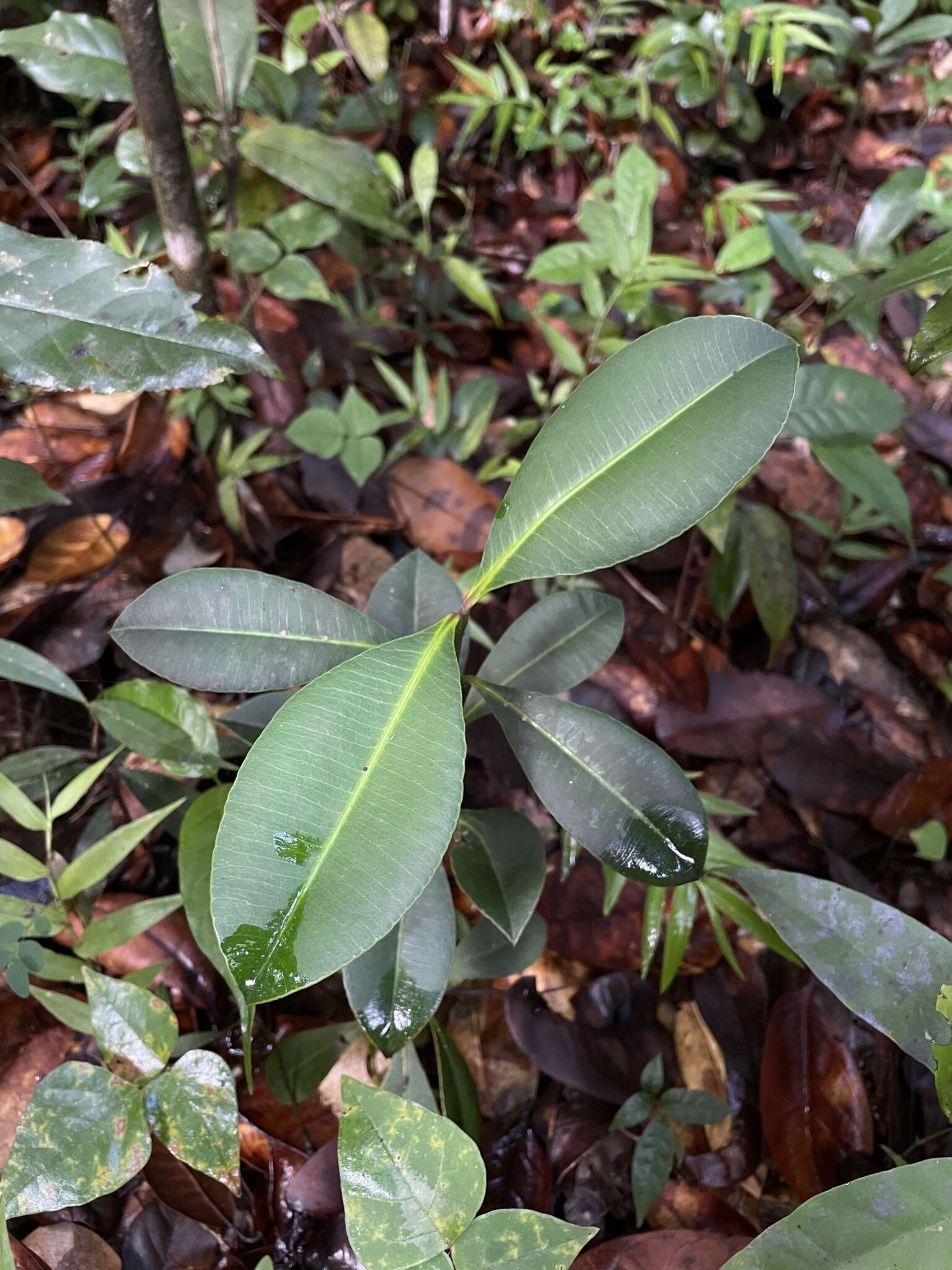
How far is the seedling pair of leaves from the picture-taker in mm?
593

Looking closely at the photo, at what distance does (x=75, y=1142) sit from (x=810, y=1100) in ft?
2.43

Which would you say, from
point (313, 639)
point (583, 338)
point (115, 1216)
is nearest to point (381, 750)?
point (313, 639)

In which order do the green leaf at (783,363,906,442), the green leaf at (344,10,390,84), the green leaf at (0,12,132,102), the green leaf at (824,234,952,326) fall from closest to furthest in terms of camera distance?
the green leaf at (824,234,952,326) < the green leaf at (783,363,906,442) < the green leaf at (0,12,132,102) < the green leaf at (344,10,390,84)

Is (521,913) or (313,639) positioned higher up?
(313,639)

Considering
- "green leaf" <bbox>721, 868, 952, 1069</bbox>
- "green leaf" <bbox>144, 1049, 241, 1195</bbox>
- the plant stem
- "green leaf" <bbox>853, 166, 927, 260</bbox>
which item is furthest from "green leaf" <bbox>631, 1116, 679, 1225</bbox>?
"green leaf" <bbox>853, 166, 927, 260</bbox>

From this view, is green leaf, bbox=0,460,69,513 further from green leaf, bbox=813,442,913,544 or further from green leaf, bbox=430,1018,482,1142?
green leaf, bbox=813,442,913,544

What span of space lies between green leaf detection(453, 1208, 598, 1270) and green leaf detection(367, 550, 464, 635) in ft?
1.56

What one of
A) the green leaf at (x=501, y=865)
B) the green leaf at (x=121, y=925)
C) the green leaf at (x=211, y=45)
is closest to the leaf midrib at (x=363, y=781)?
the green leaf at (x=501, y=865)

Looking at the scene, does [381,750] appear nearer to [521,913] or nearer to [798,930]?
[521,913]

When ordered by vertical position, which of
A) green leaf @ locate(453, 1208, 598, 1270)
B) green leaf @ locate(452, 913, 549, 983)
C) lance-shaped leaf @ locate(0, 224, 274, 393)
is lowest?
green leaf @ locate(452, 913, 549, 983)

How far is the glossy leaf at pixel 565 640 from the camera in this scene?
0.76 meters

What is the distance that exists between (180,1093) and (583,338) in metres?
1.46

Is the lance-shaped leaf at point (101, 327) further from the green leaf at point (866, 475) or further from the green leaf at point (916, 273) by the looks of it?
the green leaf at point (866, 475)

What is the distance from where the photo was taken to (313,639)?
633 mm
